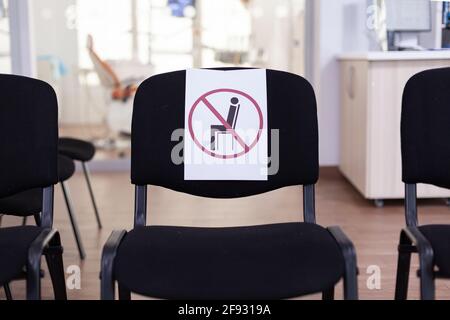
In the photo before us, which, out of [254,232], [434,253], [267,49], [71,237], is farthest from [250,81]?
[267,49]

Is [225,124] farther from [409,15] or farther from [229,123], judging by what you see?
[409,15]

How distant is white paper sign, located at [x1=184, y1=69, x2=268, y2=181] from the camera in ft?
5.45

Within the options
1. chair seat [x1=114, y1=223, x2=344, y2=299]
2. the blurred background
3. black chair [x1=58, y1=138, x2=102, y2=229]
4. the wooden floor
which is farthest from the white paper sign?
the blurred background

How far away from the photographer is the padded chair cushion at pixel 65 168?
→ 2437 mm

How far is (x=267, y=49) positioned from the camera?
463 centimetres

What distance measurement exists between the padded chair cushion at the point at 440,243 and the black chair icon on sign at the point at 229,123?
1.92ft

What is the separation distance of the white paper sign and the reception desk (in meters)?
1.84

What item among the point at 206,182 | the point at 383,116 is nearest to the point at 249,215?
the point at 383,116

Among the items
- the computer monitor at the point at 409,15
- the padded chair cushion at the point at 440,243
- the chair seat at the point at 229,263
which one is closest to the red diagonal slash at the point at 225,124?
the chair seat at the point at 229,263

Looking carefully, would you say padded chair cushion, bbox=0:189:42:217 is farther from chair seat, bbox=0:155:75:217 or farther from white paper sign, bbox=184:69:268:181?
white paper sign, bbox=184:69:268:181

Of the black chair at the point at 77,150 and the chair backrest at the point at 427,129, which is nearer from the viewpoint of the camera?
the chair backrest at the point at 427,129

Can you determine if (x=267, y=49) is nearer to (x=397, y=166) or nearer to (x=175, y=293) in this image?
(x=397, y=166)

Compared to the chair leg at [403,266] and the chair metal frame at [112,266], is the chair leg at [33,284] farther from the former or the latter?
the chair leg at [403,266]
